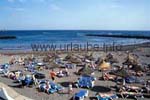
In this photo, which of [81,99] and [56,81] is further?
[56,81]

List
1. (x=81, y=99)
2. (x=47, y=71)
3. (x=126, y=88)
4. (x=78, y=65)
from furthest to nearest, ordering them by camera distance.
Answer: (x=78, y=65)
(x=47, y=71)
(x=126, y=88)
(x=81, y=99)

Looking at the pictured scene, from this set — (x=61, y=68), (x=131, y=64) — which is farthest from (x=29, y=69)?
(x=131, y=64)

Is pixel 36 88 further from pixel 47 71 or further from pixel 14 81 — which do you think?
pixel 47 71

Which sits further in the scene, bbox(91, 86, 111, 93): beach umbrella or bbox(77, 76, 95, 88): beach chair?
bbox(77, 76, 95, 88): beach chair

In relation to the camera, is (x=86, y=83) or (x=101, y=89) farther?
(x=86, y=83)

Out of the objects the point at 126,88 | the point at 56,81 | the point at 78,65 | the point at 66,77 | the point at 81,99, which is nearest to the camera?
the point at 81,99

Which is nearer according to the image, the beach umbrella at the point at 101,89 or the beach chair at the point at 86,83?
the beach umbrella at the point at 101,89

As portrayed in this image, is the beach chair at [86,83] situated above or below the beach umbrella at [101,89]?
above

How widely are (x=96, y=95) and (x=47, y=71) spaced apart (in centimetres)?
1211

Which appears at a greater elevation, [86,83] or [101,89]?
[86,83]

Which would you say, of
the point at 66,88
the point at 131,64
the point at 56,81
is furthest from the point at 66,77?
the point at 131,64

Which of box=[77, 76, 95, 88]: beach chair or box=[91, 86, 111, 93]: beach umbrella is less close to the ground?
box=[77, 76, 95, 88]: beach chair

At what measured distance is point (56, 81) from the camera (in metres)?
27.6

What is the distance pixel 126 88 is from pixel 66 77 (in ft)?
26.0
